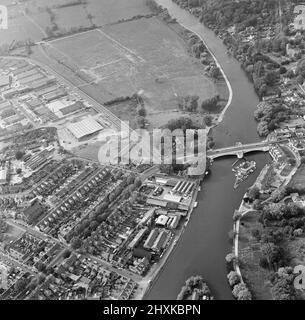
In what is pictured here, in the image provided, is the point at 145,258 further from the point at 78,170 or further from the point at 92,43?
the point at 92,43

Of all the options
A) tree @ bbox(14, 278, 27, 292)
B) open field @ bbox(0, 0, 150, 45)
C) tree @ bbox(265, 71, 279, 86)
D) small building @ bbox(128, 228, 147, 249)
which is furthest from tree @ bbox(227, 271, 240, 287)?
open field @ bbox(0, 0, 150, 45)

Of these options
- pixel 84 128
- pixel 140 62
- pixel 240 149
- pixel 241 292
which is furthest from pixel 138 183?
pixel 140 62

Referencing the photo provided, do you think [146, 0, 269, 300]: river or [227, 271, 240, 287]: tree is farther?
[146, 0, 269, 300]: river

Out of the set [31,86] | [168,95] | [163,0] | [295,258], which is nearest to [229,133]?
[168,95]

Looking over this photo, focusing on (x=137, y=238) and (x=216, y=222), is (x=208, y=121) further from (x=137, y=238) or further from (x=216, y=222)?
(x=137, y=238)

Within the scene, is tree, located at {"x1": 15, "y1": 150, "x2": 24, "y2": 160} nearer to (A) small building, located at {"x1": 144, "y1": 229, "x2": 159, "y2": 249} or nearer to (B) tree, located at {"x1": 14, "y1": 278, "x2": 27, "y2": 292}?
(B) tree, located at {"x1": 14, "y1": 278, "x2": 27, "y2": 292}
